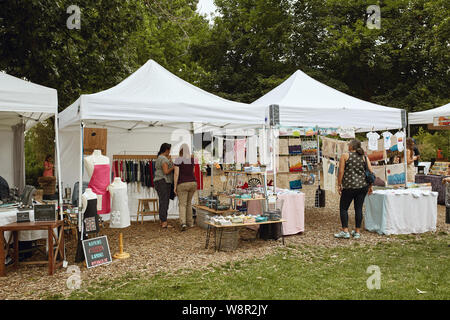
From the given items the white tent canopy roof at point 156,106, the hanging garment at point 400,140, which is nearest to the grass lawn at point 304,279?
the white tent canopy roof at point 156,106

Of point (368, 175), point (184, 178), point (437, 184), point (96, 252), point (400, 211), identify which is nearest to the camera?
point (96, 252)

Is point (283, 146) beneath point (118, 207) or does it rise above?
above

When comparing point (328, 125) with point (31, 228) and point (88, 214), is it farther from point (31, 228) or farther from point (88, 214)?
point (31, 228)

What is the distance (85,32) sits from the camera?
8.84m

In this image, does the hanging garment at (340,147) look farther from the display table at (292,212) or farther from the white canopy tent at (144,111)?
the white canopy tent at (144,111)

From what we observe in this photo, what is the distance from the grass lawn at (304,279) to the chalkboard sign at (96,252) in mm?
500

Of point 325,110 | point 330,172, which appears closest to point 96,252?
point 325,110

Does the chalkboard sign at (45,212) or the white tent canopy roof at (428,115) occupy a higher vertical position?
the white tent canopy roof at (428,115)

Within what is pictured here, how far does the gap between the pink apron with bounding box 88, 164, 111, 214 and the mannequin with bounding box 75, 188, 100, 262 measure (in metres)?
0.21

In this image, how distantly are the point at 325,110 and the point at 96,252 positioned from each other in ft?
13.4

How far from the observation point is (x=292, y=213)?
5996 mm

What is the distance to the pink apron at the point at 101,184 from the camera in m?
4.80

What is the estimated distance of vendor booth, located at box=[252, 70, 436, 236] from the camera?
6074 millimetres
